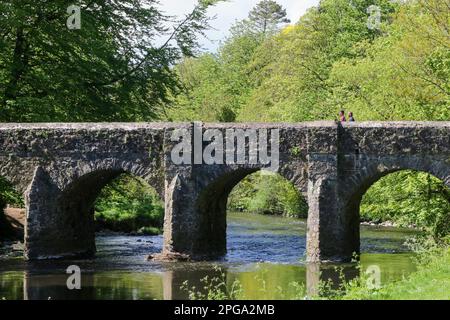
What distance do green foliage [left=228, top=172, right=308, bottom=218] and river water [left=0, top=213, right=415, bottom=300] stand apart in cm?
1420

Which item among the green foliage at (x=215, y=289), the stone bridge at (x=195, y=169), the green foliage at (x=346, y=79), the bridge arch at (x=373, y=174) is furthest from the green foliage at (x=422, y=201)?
the green foliage at (x=215, y=289)

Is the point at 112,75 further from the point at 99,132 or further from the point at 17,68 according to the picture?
the point at 99,132

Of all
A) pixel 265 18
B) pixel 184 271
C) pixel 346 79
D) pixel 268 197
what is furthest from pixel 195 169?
pixel 265 18

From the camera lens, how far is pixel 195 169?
85.1 ft

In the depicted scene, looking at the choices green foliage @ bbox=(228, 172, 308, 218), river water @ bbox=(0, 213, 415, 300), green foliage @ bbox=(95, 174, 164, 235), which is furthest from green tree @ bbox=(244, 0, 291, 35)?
river water @ bbox=(0, 213, 415, 300)

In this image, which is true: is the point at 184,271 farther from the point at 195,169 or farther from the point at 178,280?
the point at 195,169

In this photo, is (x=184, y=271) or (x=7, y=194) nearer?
Result: (x=184, y=271)

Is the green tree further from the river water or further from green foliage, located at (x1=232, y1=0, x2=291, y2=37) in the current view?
the river water

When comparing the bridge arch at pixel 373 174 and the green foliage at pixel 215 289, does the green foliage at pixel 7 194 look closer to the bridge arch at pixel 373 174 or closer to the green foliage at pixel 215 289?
the green foliage at pixel 215 289

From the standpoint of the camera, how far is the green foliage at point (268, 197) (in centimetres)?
4847

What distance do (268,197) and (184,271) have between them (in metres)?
27.9

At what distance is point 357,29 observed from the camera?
49.6 metres

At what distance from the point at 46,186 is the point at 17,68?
596 cm
